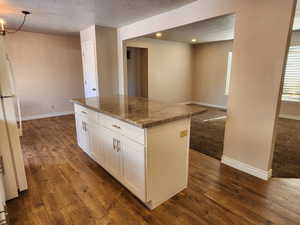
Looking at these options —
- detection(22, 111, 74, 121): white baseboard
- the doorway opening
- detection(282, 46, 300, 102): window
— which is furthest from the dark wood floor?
the doorway opening

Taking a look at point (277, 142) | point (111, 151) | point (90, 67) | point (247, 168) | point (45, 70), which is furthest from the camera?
point (45, 70)

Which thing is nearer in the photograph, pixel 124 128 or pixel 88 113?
pixel 124 128

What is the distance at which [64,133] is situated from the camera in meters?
4.11

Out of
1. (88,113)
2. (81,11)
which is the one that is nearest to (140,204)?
(88,113)

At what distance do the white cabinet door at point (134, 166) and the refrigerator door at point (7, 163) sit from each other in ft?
4.11

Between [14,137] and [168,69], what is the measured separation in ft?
18.7

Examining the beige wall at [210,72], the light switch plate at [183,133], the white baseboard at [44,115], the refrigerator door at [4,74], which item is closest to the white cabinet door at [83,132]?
the refrigerator door at [4,74]

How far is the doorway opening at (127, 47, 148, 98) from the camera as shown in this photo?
660 centimetres

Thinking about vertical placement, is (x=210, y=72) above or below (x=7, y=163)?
above

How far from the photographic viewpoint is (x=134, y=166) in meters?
1.82

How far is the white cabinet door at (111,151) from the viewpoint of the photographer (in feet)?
6.75

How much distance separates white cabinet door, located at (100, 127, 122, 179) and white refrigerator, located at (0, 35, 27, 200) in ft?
3.13

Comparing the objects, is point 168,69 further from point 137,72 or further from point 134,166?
point 134,166

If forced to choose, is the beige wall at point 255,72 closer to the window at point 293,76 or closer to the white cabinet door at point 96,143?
the white cabinet door at point 96,143
